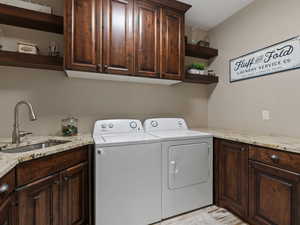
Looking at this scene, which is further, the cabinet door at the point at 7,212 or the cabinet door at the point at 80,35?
the cabinet door at the point at 80,35

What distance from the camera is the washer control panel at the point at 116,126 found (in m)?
1.90

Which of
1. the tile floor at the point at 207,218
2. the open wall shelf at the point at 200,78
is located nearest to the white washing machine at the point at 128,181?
the tile floor at the point at 207,218

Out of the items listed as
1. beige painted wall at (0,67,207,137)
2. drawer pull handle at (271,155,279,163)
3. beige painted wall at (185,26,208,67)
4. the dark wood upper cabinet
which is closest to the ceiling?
A: beige painted wall at (185,26,208,67)

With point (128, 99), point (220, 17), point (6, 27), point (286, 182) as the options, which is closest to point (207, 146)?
point (286, 182)

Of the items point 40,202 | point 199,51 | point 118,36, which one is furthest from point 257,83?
point 40,202

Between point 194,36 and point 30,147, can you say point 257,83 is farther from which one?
point 30,147

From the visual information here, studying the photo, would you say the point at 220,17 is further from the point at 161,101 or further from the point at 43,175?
the point at 43,175

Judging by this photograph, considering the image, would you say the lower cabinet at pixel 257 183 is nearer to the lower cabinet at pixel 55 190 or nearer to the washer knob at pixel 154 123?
the washer knob at pixel 154 123

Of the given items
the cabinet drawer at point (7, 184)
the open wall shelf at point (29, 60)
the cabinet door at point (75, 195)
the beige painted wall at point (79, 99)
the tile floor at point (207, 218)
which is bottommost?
the tile floor at point (207, 218)

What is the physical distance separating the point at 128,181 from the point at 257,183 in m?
1.23

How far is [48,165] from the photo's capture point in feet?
3.85

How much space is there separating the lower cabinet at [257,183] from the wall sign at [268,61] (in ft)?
3.25

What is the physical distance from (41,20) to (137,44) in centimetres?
101

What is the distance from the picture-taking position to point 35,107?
70.5 inches
